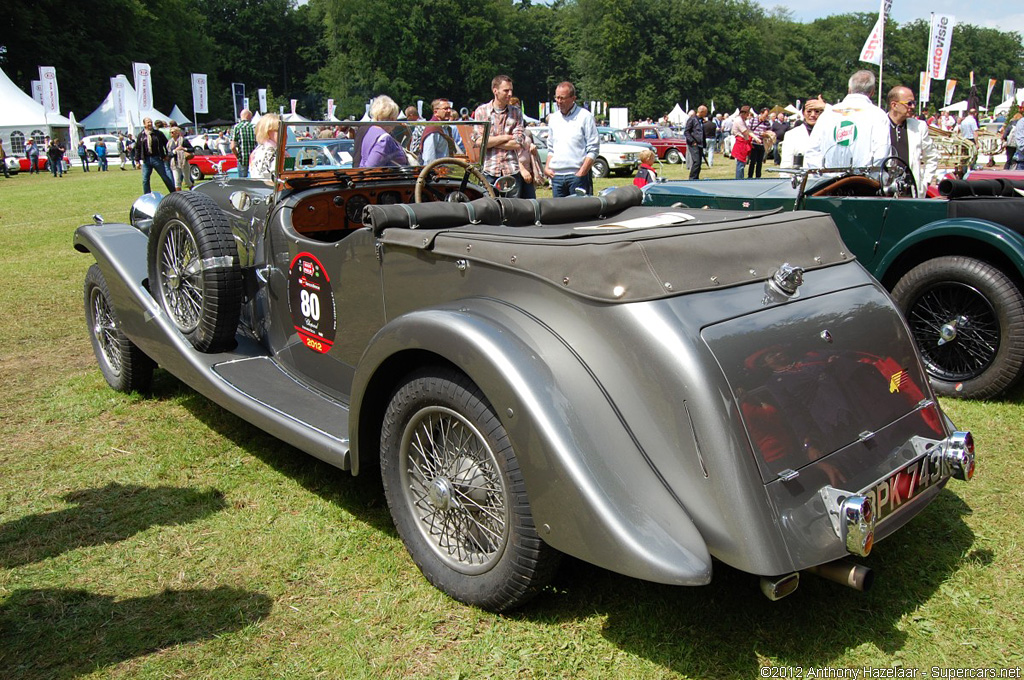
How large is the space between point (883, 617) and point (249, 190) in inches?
144

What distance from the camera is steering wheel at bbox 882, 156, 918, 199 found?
535cm

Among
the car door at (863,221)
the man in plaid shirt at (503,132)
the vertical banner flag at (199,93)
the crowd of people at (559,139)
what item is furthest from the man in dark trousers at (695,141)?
the vertical banner flag at (199,93)

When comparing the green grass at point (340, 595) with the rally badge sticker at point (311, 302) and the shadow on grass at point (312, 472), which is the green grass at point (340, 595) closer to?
the shadow on grass at point (312, 472)

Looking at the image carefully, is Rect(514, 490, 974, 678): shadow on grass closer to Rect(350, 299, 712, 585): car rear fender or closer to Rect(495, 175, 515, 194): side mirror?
Rect(350, 299, 712, 585): car rear fender

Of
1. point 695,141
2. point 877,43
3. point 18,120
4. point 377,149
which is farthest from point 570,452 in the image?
point 18,120

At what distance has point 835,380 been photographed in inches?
94.7

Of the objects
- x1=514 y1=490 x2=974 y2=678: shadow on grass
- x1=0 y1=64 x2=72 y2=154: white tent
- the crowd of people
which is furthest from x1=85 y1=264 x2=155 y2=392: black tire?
x1=0 y1=64 x2=72 y2=154: white tent

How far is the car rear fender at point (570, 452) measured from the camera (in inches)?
81.4

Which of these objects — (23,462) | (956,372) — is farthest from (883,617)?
(23,462)

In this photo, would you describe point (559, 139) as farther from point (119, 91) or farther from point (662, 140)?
point (119, 91)

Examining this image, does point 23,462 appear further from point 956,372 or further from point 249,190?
point 956,372

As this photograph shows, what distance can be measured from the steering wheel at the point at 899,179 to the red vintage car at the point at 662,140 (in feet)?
76.3

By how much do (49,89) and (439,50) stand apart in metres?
42.7

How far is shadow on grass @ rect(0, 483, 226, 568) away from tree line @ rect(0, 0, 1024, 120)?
57.8 meters
